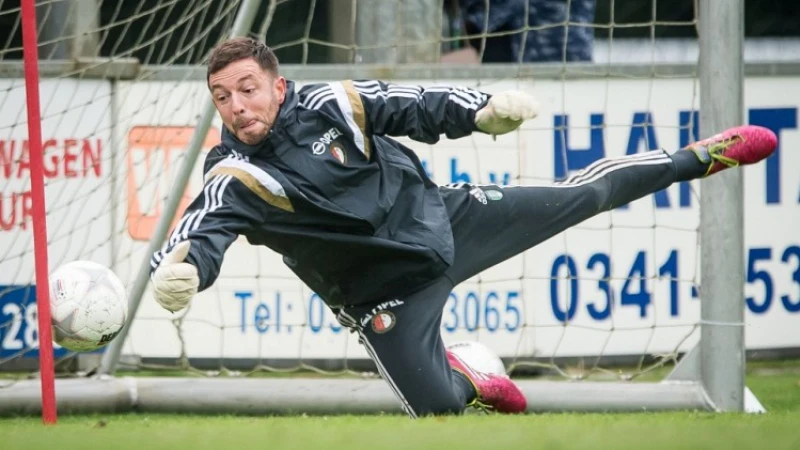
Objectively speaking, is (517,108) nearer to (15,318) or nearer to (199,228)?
(199,228)

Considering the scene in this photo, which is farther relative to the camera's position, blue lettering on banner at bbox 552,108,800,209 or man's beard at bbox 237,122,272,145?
blue lettering on banner at bbox 552,108,800,209

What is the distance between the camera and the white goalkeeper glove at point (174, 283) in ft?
14.5

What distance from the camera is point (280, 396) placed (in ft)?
20.4

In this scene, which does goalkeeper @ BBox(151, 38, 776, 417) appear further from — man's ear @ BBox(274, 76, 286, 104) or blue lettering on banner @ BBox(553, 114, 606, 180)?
blue lettering on banner @ BBox(553, 114, 606, 180)

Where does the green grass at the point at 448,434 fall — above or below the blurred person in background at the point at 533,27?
below

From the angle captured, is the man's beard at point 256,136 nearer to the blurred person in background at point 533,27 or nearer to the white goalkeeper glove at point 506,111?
the white goalkeeper glove at point 506,111

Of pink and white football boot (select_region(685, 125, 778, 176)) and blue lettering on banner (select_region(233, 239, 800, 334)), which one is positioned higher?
pink and white football boot (select_region(685, 125, 778, 176))

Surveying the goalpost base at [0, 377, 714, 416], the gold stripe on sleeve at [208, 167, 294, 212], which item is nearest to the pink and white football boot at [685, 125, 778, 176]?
the goalpost base at [0, 377, 714, 416]

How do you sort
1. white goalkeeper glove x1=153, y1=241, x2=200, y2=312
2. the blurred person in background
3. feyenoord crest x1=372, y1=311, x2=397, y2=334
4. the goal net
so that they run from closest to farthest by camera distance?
white goalkeeper glove x1=153, y1=241, x2=200, y2=312 → feyenoord crest x1=372, y1=311, x2=397, y2=334 → the goal net → the blurred person in background

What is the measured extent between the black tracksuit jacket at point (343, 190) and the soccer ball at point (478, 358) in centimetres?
77

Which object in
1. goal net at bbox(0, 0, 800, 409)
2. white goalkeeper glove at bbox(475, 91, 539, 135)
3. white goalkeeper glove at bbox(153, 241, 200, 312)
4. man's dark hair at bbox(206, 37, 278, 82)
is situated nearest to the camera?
white goalkeeper glove at bbox(153, 241, 200, 312)

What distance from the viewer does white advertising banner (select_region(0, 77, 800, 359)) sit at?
7.16 meters

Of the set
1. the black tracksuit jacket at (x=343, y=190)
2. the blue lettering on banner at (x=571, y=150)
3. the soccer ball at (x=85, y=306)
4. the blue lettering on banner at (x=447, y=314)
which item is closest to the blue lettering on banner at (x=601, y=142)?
the blue lettering on banner at (x=571, y=150)

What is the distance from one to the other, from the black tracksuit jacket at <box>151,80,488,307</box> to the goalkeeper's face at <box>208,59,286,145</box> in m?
0.05
